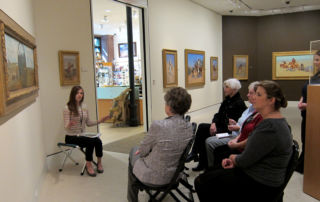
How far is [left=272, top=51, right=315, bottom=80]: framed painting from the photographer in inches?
388

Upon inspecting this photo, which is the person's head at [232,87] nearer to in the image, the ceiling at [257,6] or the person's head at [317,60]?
the person's head at [317,60]

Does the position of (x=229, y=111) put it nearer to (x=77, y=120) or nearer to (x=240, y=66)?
(x=77, y=120)

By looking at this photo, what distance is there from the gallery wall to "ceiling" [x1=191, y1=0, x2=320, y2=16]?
0.35 meters

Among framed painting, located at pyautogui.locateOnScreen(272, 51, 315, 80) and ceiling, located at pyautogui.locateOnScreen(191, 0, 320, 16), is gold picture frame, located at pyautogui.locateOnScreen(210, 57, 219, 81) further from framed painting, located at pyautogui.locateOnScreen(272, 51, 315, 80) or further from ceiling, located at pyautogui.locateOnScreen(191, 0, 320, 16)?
framed painting, located at pyautogui.locateOnScreen(272, 51, 315, 80)

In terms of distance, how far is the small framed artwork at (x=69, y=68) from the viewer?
13.8ft

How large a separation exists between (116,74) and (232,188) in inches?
386

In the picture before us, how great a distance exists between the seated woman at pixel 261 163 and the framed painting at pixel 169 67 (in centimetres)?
481

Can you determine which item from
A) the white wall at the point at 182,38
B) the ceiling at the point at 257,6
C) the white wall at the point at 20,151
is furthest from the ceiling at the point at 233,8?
the white wall at the point at 20,151

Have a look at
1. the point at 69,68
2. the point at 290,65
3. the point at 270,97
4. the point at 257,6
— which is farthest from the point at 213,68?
the point at 270,97

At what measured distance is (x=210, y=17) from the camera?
9.29 metres

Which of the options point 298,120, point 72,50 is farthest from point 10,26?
point 298,120

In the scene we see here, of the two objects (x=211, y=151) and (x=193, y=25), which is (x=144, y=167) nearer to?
(x=211, y=151)

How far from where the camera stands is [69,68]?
4332 millimetres

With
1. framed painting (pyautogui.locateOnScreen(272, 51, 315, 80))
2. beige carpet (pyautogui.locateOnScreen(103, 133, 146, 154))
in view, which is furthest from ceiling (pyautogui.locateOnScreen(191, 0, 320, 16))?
beige carpet (pyautogui.locateOnScreen(103, 133, 146, 154))
